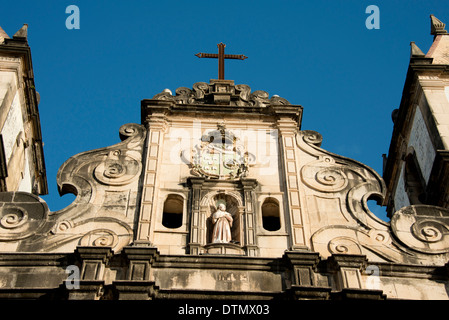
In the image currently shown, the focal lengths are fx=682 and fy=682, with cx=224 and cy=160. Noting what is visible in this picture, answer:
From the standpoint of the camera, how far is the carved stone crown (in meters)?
15.8

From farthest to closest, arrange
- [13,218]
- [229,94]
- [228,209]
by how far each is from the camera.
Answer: [229,94] → [228,209] → [13,218]

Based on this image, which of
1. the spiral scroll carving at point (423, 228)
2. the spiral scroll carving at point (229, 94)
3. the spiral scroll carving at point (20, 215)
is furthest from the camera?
the spiral scroll carving at point (229, 94)

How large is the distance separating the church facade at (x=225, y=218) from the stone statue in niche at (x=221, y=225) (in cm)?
3

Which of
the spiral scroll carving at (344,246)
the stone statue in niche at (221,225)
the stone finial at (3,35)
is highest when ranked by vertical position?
the stone finial at (3,35)

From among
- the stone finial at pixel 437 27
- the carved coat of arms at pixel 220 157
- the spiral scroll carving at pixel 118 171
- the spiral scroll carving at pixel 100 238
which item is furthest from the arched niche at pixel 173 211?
the stone finial at pixel 437 27

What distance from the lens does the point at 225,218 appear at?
41.9ft

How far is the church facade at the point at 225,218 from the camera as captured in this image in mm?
11336

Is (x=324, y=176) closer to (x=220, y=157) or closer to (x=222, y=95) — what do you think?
(x=220, y=157)

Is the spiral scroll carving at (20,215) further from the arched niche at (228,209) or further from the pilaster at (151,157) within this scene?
the arched niche at (228,209)

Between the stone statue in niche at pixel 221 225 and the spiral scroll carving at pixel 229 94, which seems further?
the spiral scroll carving at pixel 229 94

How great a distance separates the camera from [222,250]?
1205 centimetres

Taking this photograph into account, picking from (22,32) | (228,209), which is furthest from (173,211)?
(22,32)

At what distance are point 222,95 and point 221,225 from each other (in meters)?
4.28

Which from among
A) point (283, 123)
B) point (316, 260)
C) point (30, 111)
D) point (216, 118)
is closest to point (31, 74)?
point (30, 111)
